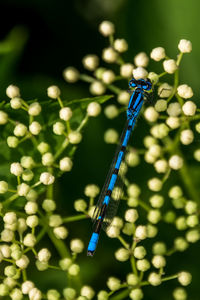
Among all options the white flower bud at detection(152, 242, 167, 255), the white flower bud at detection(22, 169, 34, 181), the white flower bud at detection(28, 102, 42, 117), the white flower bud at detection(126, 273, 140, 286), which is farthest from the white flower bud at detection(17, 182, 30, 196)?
the white flower bud at detection(152, 242, 167, 255)

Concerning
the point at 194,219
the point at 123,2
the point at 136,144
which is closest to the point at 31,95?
the point at 136,144

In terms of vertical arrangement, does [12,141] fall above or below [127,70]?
below

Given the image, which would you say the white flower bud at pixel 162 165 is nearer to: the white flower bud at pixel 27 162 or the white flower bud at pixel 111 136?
the white flower bud at pixel 111 136

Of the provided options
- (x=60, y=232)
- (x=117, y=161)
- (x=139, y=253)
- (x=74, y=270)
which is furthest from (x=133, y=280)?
(x=117, y=161)

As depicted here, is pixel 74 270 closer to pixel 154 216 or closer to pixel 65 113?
pixel 154 216

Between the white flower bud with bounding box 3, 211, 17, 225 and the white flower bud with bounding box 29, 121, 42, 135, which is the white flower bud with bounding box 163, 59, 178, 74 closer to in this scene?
the white flower bud with bounding box 29, 121, 42, 135

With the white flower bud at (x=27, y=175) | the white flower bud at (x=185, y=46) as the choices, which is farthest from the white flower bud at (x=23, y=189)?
the white flower bud at (x=185, y=46)

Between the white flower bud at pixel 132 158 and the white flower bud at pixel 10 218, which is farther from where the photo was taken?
the white flower bud at pixel 132 158
